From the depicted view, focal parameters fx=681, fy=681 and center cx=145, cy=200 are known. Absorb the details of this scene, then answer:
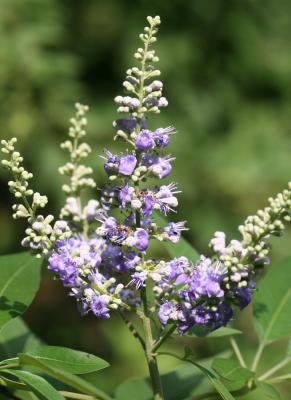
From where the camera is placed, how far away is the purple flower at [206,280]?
7.30 feet

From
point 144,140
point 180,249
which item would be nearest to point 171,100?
point 180,249

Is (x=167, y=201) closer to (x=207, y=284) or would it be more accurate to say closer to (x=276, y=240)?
(x=207, y=284)

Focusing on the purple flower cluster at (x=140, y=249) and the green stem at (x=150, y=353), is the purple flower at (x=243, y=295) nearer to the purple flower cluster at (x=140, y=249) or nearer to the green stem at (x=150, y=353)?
the purple flower cluster at (x=140, y=249)

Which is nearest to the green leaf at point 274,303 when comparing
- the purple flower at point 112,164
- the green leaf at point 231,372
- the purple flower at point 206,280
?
the green leaf at point 231,372

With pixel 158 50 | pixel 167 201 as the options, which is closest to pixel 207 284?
pixel 167 201

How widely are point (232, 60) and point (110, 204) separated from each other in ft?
26.4

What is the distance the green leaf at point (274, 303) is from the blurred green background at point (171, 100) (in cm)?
462

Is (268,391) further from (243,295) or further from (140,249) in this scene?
(140,249)

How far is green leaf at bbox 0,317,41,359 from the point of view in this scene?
3.28 m

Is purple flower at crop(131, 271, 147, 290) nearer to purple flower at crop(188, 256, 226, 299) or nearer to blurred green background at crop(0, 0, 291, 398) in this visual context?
purple flower at crop(188, 256, 226, 299)

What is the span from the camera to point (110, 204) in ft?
8.14

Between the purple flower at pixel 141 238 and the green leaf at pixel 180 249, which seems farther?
the green leaf at pixel 180 249

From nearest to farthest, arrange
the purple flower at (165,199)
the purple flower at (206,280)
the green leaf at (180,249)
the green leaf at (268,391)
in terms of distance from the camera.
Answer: the purple flower at (206,280) < the purple flower at (165,199) < the green leaf at (268,391) < the green leaf at (180,249)

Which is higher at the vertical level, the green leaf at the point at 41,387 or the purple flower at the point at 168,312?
the purple flower at the point at 168,312
